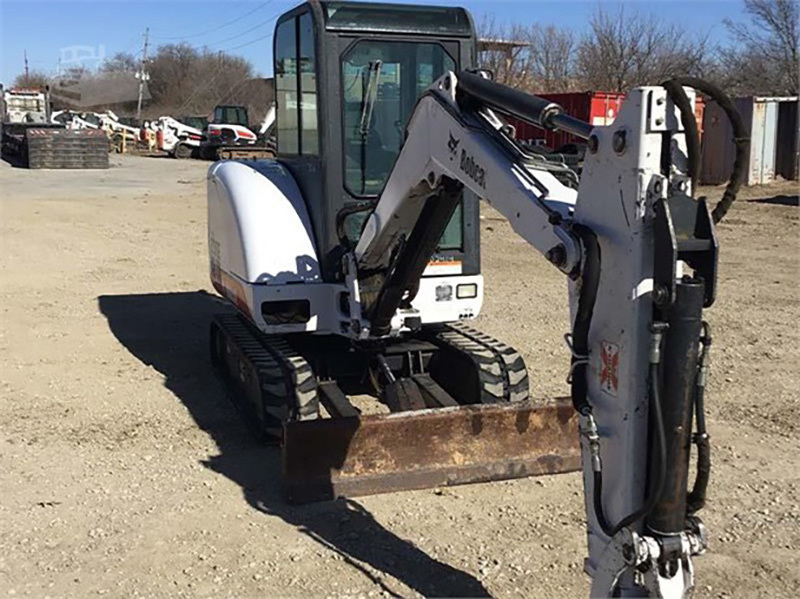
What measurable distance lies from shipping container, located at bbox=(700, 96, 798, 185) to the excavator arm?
67.3ft

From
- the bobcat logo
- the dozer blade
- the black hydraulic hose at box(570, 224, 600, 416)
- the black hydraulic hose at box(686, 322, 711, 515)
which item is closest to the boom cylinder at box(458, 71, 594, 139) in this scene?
the bobcat logo

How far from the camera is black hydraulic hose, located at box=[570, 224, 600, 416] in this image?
10.4 feet

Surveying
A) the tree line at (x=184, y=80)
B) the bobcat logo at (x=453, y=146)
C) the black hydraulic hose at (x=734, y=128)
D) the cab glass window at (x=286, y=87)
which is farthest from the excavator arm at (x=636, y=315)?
the tree line at (x=184, y=80)

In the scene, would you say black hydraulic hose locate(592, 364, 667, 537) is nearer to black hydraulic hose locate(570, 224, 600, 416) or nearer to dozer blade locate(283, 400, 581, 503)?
black hydraulic hose locate(570, 224, 600, 416)

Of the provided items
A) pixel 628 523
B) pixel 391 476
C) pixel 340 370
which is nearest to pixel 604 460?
pixel 628 523

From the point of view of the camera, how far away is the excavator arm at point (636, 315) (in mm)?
2939

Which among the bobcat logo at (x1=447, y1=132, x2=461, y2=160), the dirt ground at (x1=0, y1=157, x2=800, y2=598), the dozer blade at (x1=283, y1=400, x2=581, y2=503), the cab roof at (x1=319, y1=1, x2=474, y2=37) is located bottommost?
the dirt ground at (x1=0, y1=157, x2=800, y2=598)

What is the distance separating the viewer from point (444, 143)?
4309 mm

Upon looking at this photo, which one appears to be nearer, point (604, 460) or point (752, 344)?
point (604, 460)

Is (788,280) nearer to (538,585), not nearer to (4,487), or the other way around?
(538,585)

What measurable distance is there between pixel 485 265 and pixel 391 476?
312 inches

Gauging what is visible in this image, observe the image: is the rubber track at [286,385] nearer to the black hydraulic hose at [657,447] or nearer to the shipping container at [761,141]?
the black hydraulic hose at [657,447]

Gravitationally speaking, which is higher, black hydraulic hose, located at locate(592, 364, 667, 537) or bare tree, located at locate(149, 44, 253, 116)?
bare tree, located at locate(149, 44, 253, 116)

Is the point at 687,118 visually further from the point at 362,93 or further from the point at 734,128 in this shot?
the point at 362,93
